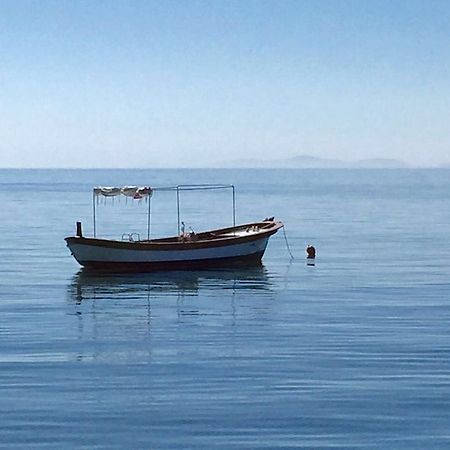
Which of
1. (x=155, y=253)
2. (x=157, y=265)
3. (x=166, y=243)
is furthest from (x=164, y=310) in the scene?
(x=166, y=243)

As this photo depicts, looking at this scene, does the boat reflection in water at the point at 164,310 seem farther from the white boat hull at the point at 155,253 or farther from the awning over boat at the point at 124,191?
the awning over boat at the point at 124,191

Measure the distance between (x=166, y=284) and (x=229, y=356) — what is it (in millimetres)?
15529

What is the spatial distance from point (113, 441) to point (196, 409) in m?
2.27

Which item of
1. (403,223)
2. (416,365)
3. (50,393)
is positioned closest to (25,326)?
(50,393)

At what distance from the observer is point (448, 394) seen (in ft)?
57.6

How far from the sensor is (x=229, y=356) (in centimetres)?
2180

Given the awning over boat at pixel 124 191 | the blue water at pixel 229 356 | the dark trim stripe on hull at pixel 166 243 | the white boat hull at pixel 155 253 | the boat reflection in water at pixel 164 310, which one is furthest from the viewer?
the awning over boat at pixel 124 191

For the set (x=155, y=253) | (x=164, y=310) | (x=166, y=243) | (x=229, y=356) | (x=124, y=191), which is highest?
(x=124, y=191)

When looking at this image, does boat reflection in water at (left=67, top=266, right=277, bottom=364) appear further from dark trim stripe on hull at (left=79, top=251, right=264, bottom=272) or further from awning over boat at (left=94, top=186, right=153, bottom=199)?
awning over boat at (left=94, top=186, right=153, bottom=199)

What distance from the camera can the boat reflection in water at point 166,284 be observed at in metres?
34.4

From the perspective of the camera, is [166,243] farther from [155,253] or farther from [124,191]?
[124,191]

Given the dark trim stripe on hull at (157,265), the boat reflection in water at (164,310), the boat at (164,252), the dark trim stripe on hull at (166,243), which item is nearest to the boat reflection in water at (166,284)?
the boat reflection in water at (164,310)

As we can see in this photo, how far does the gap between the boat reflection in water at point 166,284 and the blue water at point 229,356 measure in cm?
11

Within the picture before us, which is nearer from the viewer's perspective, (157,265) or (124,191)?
(157,265)
